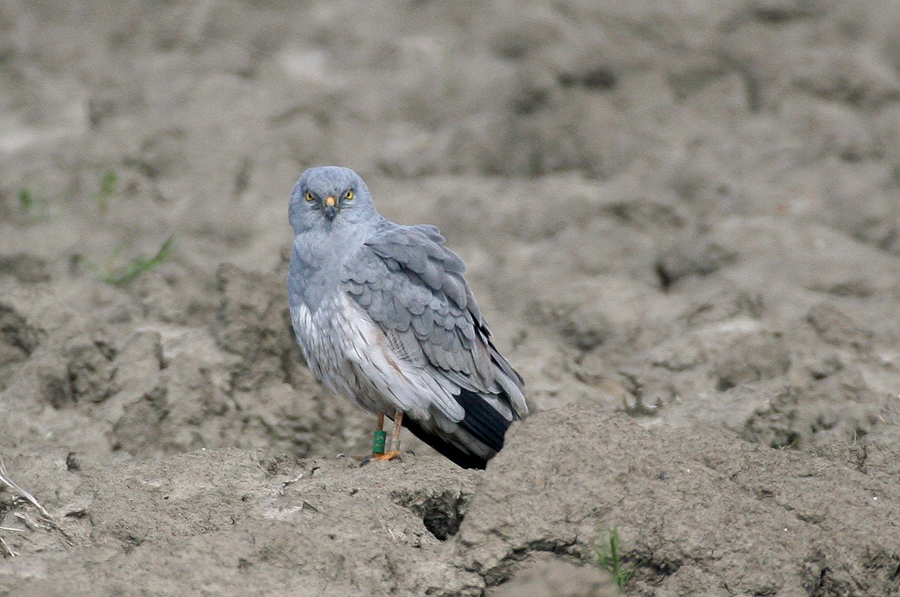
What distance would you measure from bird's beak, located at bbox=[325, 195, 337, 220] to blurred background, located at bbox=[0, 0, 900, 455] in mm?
756

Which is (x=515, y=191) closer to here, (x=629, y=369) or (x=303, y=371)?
(x=629, y=369)

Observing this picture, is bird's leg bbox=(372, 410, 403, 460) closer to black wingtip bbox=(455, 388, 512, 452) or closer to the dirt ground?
the dirt ground

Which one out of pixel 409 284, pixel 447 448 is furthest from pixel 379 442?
pixel 409 284

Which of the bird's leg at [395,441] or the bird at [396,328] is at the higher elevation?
the bird at [396,328]

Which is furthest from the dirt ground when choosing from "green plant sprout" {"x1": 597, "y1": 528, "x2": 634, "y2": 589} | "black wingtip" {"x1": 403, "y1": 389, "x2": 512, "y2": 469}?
"black wingtip" {"x1": 403, "y1": 389, "x2": 512, "y2": 469}

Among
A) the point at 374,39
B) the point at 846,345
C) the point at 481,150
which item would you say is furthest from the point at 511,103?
the point at 846,345

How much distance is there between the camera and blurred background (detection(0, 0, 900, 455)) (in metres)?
5.05

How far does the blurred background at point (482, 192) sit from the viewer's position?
5.05m

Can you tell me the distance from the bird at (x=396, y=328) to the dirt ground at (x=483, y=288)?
0.30m

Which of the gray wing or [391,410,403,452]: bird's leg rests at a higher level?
the gray wing

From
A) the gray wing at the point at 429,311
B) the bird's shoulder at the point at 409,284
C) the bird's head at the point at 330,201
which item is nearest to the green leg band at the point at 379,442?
the gray wing at the point at 429,311

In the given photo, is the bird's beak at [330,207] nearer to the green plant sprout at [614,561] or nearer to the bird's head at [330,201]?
the bird's head at [330,201]

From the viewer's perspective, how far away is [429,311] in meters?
4.58

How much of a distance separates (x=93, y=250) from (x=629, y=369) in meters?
3.03
